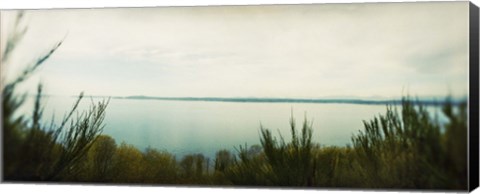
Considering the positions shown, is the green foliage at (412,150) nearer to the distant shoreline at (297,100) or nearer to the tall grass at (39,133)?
the distant shoreline at (297,100)

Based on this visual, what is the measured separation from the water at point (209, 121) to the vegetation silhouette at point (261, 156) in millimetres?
54

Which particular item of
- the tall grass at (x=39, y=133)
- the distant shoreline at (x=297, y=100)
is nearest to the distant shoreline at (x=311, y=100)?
the distant shoreline at (x=297, y=100)

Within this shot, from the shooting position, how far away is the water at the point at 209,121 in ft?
25.5

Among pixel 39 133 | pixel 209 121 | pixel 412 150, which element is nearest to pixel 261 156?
pixel 209 121

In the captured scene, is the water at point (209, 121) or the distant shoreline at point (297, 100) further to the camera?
the water at point (209, 121)

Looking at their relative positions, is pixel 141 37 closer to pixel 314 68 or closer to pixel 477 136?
pixel 314 68

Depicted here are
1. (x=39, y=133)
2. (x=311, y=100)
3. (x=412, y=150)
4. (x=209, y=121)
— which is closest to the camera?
(x=412, y=150)

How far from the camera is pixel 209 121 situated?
7.98 meters

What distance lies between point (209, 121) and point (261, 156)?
1.56 feet

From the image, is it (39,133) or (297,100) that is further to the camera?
(39,133)

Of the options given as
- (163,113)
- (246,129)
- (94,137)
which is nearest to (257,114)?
(246,129)

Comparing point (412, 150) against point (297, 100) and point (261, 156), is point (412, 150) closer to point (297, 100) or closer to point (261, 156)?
point (297, 100)

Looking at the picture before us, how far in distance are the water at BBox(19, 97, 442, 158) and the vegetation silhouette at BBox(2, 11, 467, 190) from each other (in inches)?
2.1

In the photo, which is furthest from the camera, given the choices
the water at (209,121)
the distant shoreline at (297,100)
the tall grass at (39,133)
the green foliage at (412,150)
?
the tall grass at (39,133)
